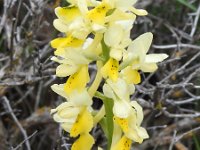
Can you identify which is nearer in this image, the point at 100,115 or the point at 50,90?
the point at 100,115

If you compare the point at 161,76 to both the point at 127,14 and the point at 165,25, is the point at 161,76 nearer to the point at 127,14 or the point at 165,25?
the point at 165,25

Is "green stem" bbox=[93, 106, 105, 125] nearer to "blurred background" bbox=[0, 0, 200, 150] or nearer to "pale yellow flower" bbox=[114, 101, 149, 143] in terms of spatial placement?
"pale yellow flower" bbox=[114, 101, 149, 143]

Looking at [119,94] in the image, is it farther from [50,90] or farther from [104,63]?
[50,90]

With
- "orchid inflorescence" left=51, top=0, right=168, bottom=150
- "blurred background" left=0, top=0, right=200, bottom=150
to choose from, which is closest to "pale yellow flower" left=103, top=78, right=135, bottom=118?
"orchid inflorescence" left=51, top=0, right=168, bottom=150

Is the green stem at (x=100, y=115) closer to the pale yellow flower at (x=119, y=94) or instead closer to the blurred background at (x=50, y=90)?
the pale yellow flower at (x=119, y=94)

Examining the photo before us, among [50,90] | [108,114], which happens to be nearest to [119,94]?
[108,114]

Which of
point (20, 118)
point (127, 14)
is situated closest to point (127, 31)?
point (127, 14)
